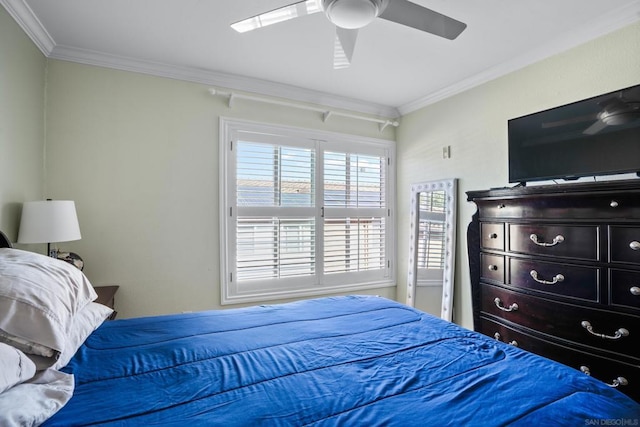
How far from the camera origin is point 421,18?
161cm

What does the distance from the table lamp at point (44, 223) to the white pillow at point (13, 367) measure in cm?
126

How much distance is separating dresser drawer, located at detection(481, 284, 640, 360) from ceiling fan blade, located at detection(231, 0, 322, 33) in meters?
2.00

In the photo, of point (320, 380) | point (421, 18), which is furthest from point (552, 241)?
point (320, 380)

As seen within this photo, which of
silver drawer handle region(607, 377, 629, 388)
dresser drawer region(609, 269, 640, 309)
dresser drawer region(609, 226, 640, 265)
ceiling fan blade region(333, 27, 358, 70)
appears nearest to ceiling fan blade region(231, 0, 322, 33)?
ceiling fan blade region(333, 27, 358, 70)

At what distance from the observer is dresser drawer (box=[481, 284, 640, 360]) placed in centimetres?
157

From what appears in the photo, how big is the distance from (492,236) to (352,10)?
166 centimetres

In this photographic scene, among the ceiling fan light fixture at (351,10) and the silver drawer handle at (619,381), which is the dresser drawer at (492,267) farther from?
Result: the ceiling fan light fixture at (351,10)

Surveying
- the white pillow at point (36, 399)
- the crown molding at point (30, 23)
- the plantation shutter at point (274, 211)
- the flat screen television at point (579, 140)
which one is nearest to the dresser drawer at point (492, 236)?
the flat screen television at point (579, 140)

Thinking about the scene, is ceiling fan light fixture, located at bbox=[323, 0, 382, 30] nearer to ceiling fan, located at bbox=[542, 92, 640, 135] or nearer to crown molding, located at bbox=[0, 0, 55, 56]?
ceiling fan, located at bbox=[542, 92, 640, 135]

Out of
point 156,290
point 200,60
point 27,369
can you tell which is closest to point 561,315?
point 27,369

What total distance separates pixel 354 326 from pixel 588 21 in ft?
7.83

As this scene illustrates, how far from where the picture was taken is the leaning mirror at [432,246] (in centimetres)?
309

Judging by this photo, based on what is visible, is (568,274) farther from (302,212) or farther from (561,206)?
(302,212)

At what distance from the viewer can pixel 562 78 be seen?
2.31 m
